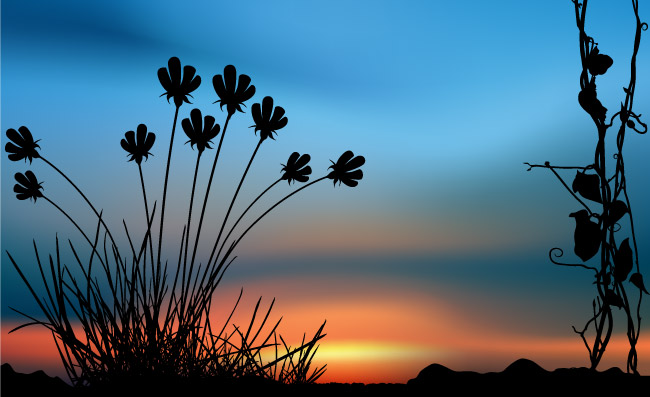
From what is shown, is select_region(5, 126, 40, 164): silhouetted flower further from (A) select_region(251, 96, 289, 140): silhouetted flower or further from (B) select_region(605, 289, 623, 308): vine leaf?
(B) select_region(605, 289, 623, 308): vine leaf

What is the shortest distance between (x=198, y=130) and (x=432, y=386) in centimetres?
132

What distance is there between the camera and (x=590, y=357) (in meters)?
2.67

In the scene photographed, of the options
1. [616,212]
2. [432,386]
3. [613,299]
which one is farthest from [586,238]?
[432,386]

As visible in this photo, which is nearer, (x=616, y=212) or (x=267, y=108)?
(x=267, y=108)

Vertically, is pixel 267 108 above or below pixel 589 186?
above

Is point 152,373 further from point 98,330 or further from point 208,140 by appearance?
point 208,140

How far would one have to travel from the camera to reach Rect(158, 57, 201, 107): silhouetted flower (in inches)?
96.0

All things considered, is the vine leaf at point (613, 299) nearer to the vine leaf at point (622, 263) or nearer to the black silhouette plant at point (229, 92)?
the vine leaf at point (622, 263)

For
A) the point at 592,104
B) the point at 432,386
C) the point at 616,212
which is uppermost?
the point at 592,104

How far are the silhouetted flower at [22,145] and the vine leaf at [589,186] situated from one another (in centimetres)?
220

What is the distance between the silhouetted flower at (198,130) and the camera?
261 cm

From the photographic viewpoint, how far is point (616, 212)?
2.68m

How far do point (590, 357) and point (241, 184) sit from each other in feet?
5.07

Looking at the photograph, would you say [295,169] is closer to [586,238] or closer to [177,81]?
[177,81]
